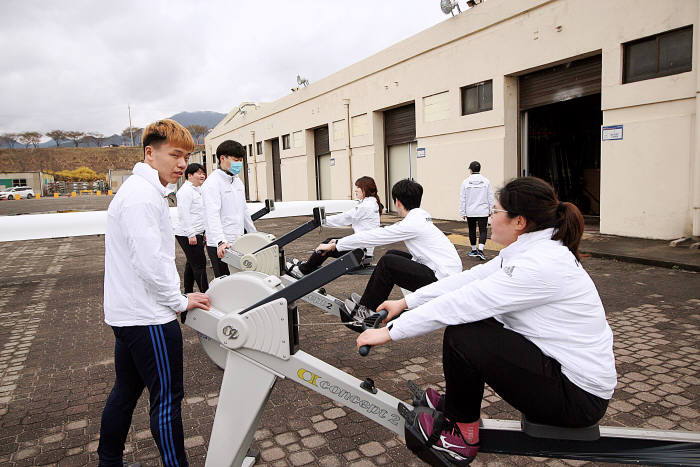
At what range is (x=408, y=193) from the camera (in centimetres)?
418

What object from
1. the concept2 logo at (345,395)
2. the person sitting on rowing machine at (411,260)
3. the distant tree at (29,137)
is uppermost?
the distant tree at (29,137)

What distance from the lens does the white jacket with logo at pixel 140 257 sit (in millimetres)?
2104

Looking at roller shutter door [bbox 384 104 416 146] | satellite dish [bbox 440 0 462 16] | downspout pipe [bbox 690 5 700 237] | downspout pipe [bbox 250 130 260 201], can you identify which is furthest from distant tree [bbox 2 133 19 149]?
downspout pipe [bbox 690 5 700 237]

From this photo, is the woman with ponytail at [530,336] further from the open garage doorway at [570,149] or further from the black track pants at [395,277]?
the open garage doorway at [570,149]

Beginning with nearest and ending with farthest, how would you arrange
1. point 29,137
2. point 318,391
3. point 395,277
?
point 318,391 → point 395,277 → point 29,137

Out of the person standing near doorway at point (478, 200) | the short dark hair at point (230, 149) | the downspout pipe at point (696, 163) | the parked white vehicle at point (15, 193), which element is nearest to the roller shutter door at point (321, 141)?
the person standing near doorway at point (478, 200)

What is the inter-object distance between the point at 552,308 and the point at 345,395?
0.98 meters

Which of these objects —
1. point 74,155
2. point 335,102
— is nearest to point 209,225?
point 335,102

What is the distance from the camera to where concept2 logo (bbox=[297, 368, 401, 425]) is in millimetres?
2174

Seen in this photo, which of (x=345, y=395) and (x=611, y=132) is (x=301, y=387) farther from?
(x=611, y=132)

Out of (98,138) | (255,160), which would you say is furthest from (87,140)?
(255,160)

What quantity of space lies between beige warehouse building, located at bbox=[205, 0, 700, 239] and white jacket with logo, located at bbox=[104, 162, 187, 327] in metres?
9.68

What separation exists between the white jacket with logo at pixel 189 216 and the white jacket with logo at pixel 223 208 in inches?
31.8

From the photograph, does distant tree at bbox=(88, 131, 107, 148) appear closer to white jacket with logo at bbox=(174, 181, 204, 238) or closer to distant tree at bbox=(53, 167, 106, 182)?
distant tree at bbox=(53, 167, 106, 182)
